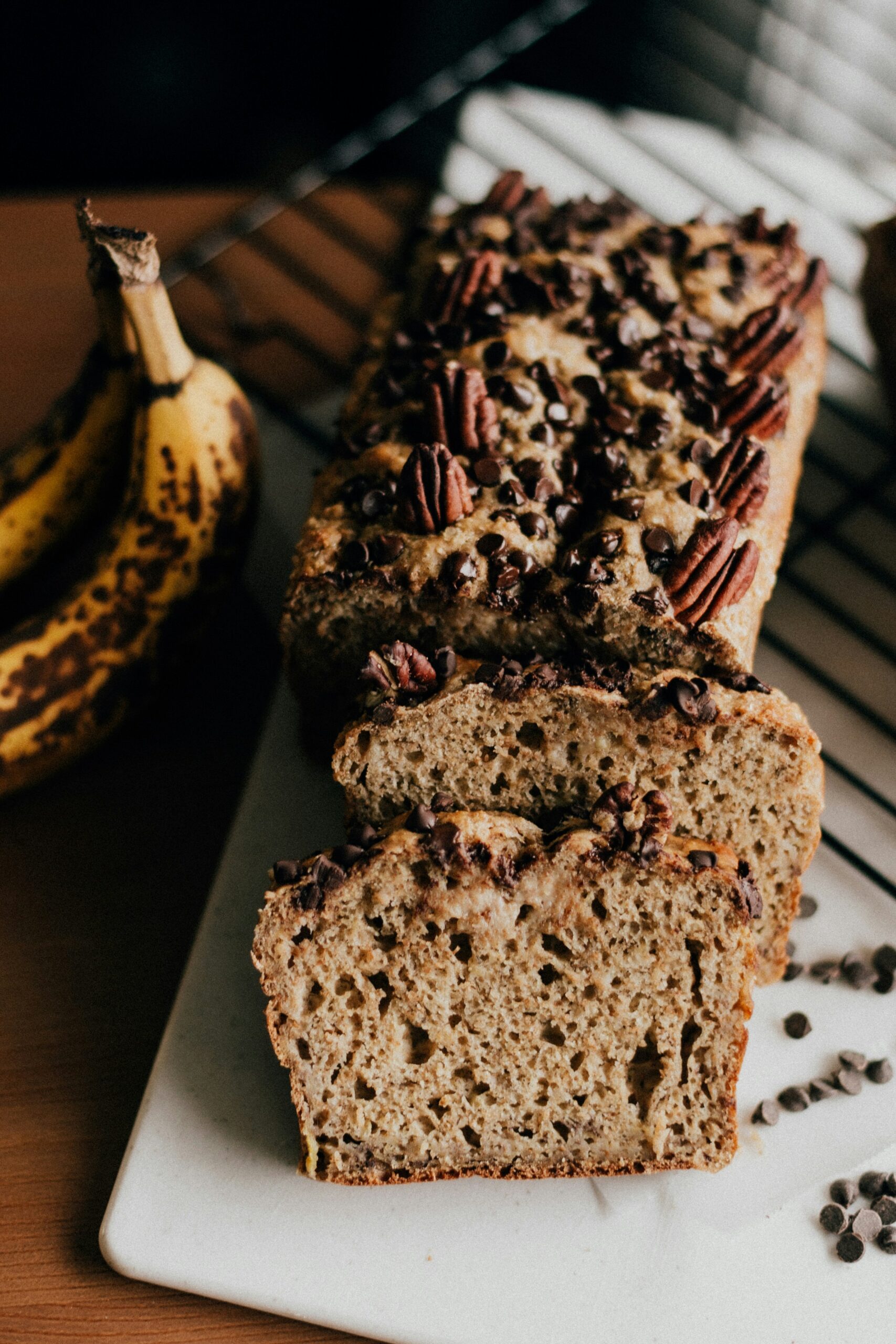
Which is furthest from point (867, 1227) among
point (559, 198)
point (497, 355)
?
point (559, 198)

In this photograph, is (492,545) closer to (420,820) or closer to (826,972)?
(420,820)

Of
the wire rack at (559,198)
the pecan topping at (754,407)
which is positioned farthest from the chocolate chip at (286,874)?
the wire rack at (559,198)

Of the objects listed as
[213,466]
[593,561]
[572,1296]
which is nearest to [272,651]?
[213,466]

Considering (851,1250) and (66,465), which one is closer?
(851,1250)

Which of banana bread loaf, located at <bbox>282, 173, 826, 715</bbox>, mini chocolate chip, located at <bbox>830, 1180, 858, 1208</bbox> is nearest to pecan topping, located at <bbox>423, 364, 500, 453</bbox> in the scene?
banana bread loaf, located at <bbox>282, 173, 826, 715</bbox>

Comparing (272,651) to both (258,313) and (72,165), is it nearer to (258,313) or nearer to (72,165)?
(258,313)

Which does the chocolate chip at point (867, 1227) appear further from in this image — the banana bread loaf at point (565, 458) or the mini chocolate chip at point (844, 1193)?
the banana bread loaf at point (565, 458)

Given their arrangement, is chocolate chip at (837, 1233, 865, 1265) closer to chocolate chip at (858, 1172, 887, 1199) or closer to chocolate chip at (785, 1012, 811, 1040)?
chocolate chip at (858, 1172, 887, 1199)
